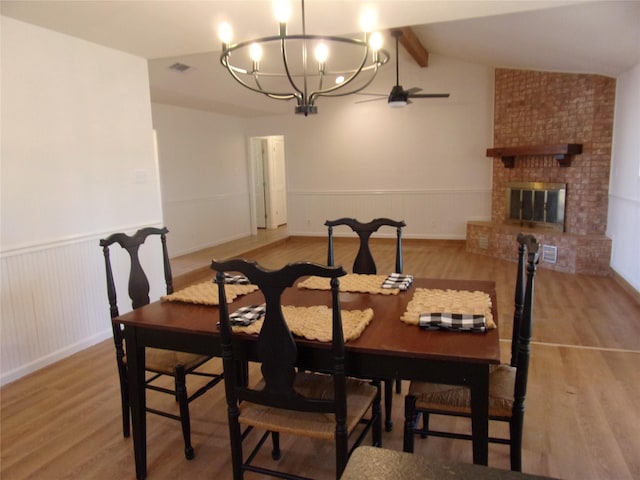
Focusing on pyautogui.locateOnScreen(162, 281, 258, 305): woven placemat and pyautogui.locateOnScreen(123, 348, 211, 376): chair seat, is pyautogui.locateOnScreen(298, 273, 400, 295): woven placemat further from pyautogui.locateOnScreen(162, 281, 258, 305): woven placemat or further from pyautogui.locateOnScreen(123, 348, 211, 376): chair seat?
pyautogui.locateOnScreen(123, 348, 211, 376): chair seat

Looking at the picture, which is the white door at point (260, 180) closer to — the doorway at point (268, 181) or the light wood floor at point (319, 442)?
the doorway at point (268, 181)

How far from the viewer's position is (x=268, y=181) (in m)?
9.46

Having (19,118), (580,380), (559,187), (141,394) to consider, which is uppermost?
(19,118)

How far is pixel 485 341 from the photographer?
5.16ft

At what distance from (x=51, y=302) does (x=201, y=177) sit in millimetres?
4301

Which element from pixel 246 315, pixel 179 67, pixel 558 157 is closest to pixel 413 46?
pixel 558 157

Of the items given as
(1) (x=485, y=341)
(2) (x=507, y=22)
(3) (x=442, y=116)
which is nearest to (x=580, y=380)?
(1) (x=485, y=341)

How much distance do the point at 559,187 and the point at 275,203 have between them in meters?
5.59

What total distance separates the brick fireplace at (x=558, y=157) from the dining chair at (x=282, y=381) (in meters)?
4.76

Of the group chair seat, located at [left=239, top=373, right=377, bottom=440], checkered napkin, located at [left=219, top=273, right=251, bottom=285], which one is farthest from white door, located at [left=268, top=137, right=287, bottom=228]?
chair seat, located at [left=239, top=373, right=377, bottom=440]

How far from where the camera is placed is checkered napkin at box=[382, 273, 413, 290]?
2.27 metres

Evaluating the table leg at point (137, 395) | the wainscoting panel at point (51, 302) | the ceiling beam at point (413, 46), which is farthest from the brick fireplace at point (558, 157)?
the table leg at point (137, 395)

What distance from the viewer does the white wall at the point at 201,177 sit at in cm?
656

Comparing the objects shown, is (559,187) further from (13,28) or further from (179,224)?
(13,28)
